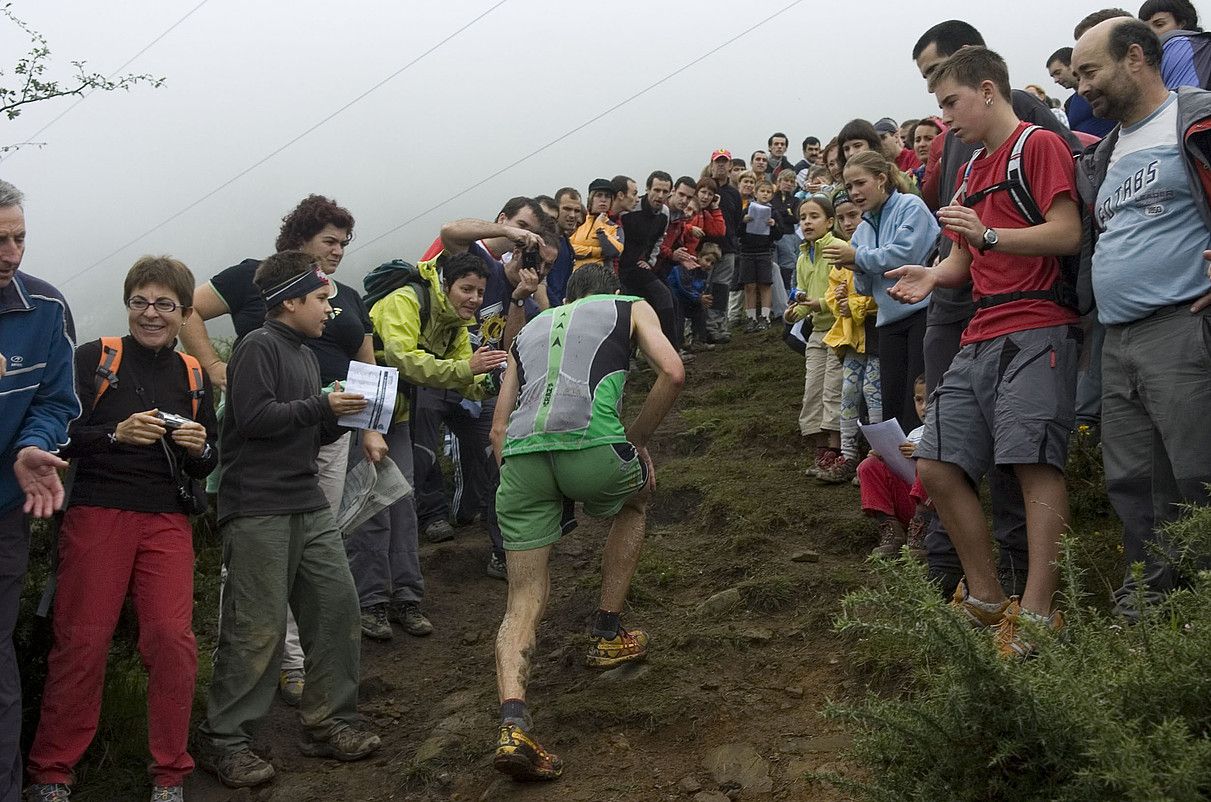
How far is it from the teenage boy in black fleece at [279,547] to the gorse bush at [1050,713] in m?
2.85

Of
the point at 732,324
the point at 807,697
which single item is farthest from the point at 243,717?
the point at 732,324

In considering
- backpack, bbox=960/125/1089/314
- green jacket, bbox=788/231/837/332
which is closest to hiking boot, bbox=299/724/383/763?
backpack, bbox=960/125/1089/314

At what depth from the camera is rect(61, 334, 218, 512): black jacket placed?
16.0 ft

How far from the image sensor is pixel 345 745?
547 centimetres

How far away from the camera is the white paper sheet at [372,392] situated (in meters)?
5.44

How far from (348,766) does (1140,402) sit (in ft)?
12.2

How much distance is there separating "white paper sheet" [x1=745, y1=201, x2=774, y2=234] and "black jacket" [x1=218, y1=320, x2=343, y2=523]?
10.1 m

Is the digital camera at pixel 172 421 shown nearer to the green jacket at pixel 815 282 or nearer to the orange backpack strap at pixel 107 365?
the orange backpack strap at pixel 107 365

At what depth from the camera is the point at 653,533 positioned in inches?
326

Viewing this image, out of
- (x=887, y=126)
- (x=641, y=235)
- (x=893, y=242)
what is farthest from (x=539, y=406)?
(x=641, y=235)

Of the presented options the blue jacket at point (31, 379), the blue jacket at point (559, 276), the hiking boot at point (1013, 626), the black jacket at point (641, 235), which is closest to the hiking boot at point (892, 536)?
the hiking boot at point (1013, 626)

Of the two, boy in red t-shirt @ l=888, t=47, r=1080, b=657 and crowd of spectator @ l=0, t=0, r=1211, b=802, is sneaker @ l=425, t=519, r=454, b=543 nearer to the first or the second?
crowd of spectator @ l=0, t=0, r=1211, b=802

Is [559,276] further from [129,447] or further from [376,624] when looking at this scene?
[129,447]

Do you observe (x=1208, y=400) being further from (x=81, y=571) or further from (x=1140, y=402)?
(x=81, y=571)
